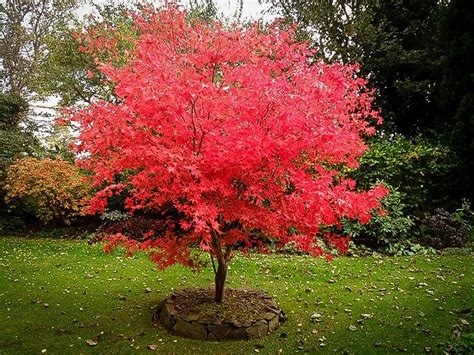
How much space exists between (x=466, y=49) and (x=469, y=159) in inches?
120

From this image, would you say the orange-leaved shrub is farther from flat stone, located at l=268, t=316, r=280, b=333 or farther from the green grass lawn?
flat stone, located at l=268, t=316, r=280, b=333

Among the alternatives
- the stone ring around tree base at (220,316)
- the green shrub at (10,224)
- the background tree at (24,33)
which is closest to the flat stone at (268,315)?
the stone ring around tree base at (220,316)

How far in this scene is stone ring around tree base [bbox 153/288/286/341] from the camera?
5.21 metres

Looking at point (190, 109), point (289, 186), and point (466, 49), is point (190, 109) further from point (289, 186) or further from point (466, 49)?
point (466, 49)

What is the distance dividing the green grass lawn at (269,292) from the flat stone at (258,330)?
11 cm

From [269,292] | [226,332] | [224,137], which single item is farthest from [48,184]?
[224,137]

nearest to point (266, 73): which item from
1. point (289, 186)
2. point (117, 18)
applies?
point (289, 186)

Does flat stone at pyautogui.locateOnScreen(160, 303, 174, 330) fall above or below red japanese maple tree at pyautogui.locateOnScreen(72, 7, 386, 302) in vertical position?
below

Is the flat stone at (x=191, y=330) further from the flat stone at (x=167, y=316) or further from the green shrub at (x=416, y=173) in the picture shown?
the green shrub at (x=416, y=173)

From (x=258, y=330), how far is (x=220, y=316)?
1.84ft

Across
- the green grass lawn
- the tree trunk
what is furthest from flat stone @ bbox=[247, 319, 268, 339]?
the tree trunk

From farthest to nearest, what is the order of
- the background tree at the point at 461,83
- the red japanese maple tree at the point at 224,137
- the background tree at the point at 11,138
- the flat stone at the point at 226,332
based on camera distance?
the background tree at the point at 11,138, the background tree at the point at 461,83, the flat stone at the point at 226,332, the red japanese maple tree at the point at 224,137

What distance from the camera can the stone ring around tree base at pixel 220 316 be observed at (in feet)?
17.1

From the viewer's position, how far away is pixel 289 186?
17.6ft
